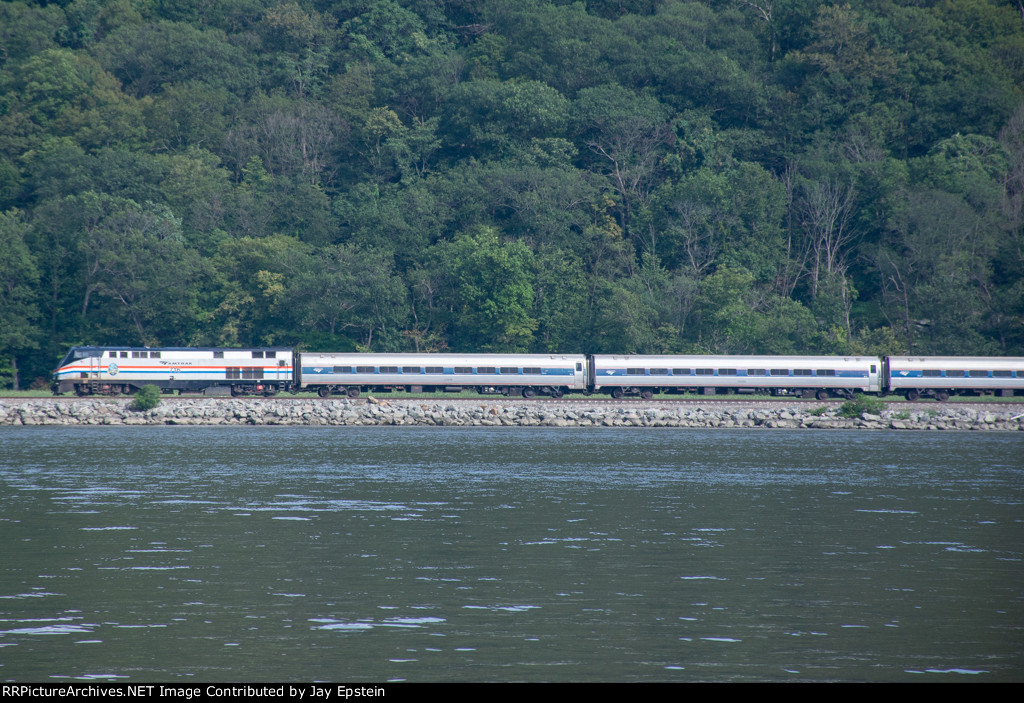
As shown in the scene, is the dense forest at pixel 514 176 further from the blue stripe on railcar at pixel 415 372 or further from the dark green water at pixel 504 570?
the dark green water at pixel 504 570

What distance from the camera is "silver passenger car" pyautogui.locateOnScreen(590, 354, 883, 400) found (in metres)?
62.0

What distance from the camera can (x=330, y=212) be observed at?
89312mm

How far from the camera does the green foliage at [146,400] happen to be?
54.1 meters

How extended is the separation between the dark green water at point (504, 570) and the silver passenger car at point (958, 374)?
81.1ft

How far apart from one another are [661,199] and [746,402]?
31.9 m

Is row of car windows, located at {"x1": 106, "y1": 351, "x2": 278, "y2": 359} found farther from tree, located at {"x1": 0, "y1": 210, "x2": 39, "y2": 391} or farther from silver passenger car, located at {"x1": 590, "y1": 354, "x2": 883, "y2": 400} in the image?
silver passenger car, located at {"x1": 590, "y1": 354, "x2": 883, "y2": 400}

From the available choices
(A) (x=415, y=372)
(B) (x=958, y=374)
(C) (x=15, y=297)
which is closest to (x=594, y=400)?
(A) (x=415, y=372)

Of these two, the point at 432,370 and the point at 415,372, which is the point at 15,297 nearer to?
the point at 415,372

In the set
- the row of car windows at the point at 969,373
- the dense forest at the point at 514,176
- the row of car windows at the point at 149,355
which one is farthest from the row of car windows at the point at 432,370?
the row of car windows at the point at 969,373

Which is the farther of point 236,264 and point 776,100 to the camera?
point 776,100

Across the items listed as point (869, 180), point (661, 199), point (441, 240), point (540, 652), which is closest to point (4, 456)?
point (540, 652)

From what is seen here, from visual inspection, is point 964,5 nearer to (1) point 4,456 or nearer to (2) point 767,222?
(2) point 767,222

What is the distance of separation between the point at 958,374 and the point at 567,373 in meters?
22.6

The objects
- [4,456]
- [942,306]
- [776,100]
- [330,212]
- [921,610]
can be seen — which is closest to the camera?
[921,610]
